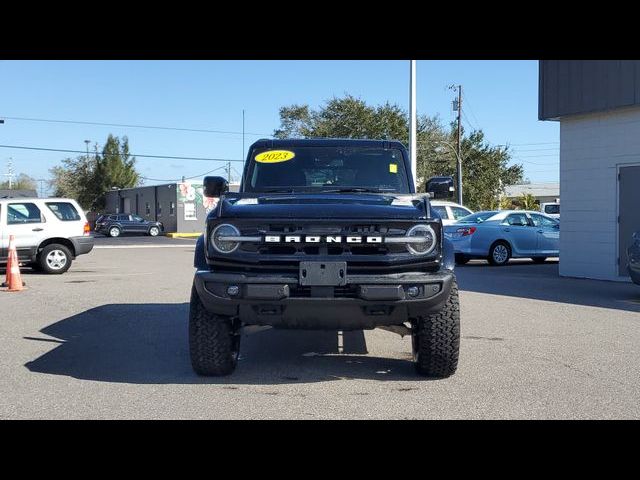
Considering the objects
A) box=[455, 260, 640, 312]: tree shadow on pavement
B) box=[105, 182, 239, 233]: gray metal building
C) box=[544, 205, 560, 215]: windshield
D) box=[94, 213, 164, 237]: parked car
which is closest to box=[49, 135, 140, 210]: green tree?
box=[105, 182, 239, 233]: gray metal building

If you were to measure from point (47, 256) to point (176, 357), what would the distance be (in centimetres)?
1014

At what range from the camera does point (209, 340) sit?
18.8ft

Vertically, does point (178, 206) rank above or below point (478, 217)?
above

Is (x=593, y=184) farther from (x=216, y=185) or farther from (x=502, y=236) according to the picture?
(x=216, y=185)

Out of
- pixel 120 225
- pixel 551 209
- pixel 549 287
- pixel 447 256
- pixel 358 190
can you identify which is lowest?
pixel 549 287

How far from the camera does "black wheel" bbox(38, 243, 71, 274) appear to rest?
52.0 ft

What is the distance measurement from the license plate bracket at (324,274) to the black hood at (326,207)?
381 mm

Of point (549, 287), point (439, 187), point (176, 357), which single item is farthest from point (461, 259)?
point (176, 357)

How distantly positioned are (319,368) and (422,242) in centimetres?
167

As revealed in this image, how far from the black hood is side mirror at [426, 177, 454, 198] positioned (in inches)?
36.2

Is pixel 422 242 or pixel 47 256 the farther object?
→ pixel 47 256

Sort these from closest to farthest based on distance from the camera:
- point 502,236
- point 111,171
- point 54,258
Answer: point 54,258
point 502,236
point 111,171

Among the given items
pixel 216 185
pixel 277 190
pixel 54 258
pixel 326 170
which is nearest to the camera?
pixel 277 190
